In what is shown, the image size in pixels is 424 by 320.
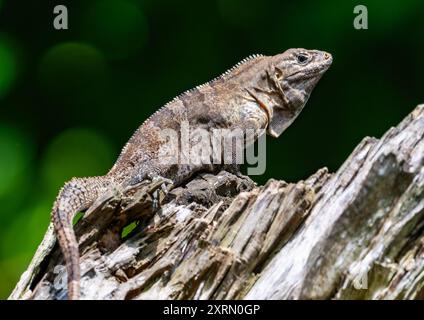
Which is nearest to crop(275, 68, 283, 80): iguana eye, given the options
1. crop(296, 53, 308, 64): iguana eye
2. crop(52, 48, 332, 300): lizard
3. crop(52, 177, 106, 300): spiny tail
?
crop(52, 48, 332, 300): lizard

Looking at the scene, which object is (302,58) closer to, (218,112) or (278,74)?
(278,74)

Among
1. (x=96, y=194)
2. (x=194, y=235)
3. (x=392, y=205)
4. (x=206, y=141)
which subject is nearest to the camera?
(x=392, y=205)

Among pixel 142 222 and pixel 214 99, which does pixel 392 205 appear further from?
pixel 214 99

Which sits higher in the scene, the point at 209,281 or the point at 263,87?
the point at 263,87

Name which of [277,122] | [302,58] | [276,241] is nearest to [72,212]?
[276,241]

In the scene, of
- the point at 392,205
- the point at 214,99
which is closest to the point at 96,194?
the point at 214,99

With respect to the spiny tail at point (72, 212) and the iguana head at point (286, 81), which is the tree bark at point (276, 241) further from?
the iguana head at point (286, 81)
